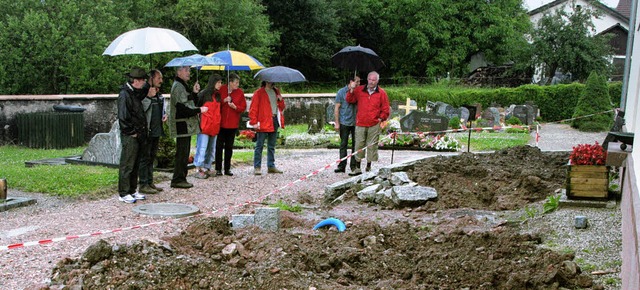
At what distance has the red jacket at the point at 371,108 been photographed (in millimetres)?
12398

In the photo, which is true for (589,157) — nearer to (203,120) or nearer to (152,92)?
(152,92)

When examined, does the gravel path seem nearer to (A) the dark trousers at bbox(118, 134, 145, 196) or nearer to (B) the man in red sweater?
(A) the dark trousers at bbox(118, 134, 145, 196)

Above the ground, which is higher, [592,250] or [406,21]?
[406,21]

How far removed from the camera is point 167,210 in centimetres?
920

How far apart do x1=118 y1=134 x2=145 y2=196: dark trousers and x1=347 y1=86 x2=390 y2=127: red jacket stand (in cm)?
414

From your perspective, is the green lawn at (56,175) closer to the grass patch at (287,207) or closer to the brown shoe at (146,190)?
the brown shoe at (146,190)

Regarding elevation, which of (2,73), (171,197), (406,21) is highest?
(406,21)

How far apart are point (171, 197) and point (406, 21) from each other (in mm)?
38407

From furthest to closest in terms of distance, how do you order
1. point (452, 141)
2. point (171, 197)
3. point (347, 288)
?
point (452, 141) < point (171, 197) < point (347, 288)

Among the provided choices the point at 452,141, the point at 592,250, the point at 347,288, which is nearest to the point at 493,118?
the point at 452,141

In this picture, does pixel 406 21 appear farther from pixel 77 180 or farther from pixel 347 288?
pixel 347 288

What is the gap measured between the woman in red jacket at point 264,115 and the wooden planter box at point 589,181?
5897 millimetres

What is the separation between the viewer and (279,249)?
251 inches

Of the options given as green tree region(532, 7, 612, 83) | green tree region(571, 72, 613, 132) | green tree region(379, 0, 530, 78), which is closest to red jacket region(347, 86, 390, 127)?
green tree region(571, 72, 613, 132)
